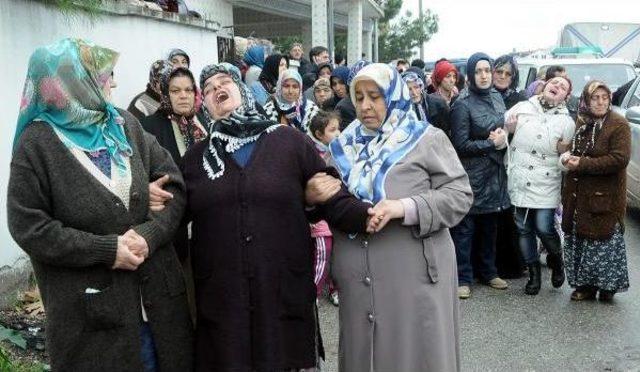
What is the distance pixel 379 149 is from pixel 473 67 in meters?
2.87

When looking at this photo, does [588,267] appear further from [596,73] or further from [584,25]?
[584,25]

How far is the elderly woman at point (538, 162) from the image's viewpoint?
5.25 metres

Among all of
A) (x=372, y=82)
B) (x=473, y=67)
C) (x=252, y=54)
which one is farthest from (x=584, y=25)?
(x=372, y=82)

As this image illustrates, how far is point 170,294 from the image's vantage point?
8.75 ft

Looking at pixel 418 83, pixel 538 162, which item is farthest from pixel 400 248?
pixel 418 83

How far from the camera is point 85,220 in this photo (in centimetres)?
246

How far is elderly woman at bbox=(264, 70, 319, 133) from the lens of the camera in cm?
580

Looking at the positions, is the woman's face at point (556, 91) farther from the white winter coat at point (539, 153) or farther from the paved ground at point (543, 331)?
the paved ground at point (543, 331)

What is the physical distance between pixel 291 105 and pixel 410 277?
10.9 feet

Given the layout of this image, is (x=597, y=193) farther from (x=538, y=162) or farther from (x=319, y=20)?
(x=319, y=20)

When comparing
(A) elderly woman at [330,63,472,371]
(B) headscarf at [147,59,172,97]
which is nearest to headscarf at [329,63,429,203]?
(A) elderly woman at [330,63,472,371]

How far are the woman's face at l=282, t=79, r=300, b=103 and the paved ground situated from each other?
189 cm

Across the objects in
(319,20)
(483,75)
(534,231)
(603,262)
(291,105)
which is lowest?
(603,262)

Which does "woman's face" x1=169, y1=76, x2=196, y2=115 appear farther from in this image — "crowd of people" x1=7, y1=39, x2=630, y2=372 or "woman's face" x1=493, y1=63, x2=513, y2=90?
"woman's face" x1=493, y1=63, x2=513, y2=90
